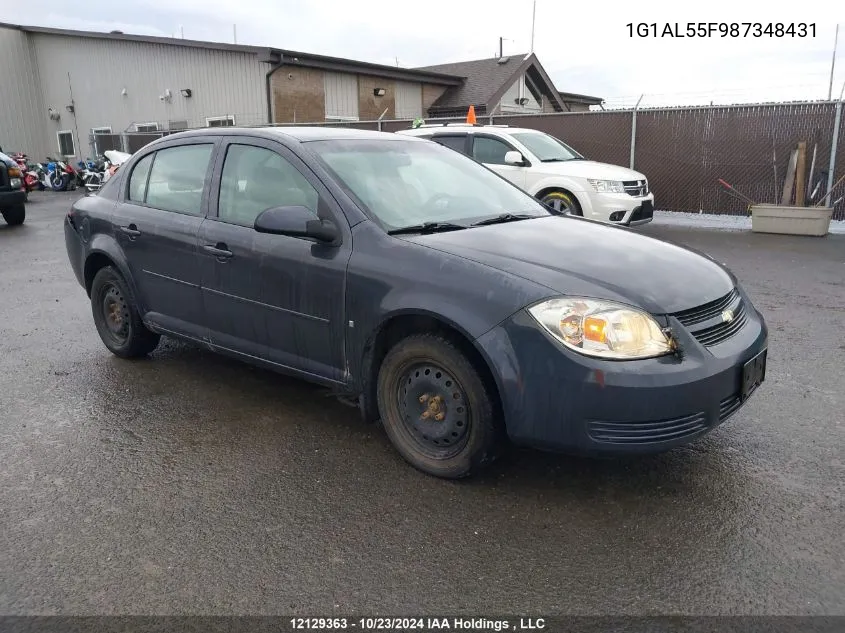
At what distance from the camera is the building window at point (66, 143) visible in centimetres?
2798

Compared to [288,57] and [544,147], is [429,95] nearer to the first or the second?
[288,57]

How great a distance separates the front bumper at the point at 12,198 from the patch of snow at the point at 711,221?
12128 millimetres

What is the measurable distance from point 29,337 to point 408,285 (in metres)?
4.14

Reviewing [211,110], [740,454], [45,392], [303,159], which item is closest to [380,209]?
[303,159]

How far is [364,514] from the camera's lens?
297 centimetres

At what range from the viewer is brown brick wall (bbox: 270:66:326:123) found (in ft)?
68.7

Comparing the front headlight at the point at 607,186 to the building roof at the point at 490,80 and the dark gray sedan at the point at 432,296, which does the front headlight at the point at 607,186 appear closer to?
the dark gray sedan at the point at 432,296

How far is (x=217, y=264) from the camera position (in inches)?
158

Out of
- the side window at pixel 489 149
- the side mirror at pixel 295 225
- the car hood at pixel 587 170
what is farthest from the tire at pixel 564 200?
the side mirror at pixel 295 225

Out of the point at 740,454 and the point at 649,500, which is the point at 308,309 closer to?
the point at 649,500

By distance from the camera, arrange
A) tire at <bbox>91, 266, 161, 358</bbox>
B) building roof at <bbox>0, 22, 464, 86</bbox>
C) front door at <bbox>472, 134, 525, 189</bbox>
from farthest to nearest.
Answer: building roof at <bbox>0, 22, 464, 86</bbox> < front door at <bbox>472, 134, 525, 189</bbox> < tire at <bbox>91, 266, 161, 358</bbox>

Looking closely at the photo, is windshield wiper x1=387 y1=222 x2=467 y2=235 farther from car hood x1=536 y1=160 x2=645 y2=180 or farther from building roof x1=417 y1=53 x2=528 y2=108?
building roof x1=417 y1=53 x2=528 y2=108

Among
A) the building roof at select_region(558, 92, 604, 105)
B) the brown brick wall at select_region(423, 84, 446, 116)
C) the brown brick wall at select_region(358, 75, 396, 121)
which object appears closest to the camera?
the brown brick wall at select_region(358, 75, 396, 121)

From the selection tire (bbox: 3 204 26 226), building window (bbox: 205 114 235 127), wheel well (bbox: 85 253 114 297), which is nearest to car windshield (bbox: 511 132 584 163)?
wheel well (bbox: 85 253 114 297)
